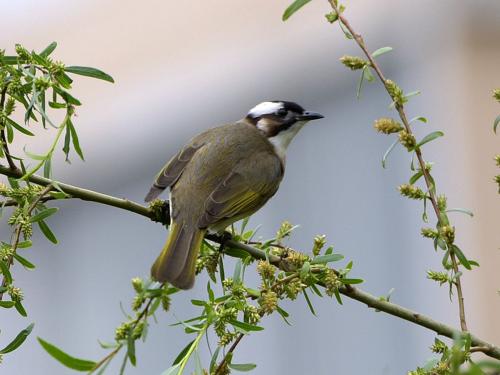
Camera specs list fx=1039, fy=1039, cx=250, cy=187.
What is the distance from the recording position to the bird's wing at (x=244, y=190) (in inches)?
161

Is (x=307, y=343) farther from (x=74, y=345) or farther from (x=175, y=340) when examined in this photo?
(x=74, y=345)

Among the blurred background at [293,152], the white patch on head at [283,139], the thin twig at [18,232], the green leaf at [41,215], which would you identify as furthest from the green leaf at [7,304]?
the blurred background at [293,152]

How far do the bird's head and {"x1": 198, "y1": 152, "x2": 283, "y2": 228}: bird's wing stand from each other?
18.1 inches

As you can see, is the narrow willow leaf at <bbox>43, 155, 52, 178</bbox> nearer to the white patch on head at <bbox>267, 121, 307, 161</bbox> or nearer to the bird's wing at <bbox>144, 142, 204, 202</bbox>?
the bird's wing at <bbox>144, 142, 204, 202</bbox>

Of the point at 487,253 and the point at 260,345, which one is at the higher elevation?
the point at 487,253

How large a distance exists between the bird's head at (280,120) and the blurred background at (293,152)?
489cm

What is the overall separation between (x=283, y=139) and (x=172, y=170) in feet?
3.61

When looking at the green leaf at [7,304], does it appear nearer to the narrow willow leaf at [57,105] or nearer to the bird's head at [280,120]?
the narrow willow leaf at [57,105]

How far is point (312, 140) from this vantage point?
12.2 metres

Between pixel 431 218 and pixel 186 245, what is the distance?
22.7 ft

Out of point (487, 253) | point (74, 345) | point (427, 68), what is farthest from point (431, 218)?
point (74, 345)

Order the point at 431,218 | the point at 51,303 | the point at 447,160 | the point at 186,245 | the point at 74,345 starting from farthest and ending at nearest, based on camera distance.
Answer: the point at 51,303, the point at 74,345, the point at 447,160, the point at 431,218, the point at 186,245

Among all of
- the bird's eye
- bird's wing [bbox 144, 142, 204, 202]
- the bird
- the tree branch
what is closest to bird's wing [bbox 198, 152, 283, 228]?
the bird

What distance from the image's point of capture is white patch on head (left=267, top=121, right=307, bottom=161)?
5.18 meters
